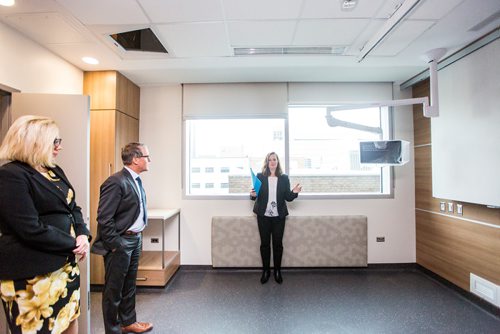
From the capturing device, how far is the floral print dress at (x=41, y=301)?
1.20 m

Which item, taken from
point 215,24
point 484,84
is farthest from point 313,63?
point 484,84

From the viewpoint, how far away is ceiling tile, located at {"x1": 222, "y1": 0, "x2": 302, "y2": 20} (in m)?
1.79

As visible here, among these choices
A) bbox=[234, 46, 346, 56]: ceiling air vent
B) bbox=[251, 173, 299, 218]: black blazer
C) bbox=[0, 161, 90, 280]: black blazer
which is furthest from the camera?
bbox=[251, 173, 299, 218]: black blazer

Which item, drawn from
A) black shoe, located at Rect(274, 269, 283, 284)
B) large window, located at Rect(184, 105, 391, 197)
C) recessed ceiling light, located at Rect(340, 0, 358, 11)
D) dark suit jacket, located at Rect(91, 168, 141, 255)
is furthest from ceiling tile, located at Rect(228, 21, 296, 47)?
black shoe, located at Rect(274, 269, 283, 284)

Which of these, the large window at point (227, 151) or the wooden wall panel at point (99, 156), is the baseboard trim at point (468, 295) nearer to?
the large window at point (227, 151)

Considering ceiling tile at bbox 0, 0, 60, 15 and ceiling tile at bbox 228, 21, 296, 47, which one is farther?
ceiling tile at bbox 228, 21, 296, 47

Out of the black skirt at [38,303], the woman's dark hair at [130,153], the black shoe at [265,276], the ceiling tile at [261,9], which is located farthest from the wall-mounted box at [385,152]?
the black skirt at [38,303]

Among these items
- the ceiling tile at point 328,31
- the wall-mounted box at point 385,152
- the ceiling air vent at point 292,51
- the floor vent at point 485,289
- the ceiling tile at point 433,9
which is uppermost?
the ceiling air vent at point 292,51

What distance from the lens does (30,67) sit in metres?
2.23

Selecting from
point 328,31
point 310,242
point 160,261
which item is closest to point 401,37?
point 328,31

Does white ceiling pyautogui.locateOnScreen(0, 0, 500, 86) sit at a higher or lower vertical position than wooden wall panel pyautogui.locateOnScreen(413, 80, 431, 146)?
higher

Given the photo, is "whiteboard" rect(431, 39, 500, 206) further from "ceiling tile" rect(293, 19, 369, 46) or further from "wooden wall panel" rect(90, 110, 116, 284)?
"wooden wall panel" rect(90, 110, 116, 284)

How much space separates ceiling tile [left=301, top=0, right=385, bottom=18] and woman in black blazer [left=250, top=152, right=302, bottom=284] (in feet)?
5.46

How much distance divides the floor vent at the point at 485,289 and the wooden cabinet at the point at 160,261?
11.2 feet
